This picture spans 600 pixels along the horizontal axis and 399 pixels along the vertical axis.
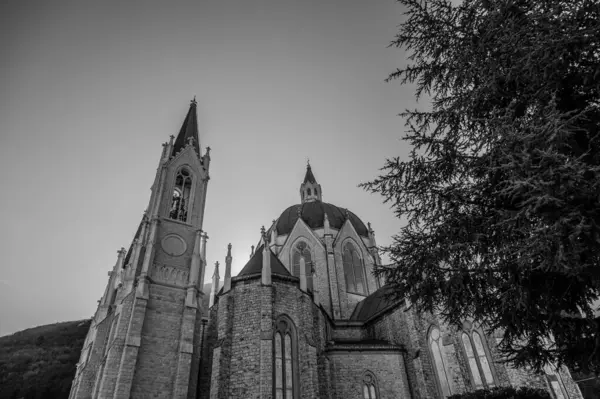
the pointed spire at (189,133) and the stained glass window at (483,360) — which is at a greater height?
the pointed spire at (189,133)

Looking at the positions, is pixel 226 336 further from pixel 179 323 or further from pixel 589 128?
pixel 589 128

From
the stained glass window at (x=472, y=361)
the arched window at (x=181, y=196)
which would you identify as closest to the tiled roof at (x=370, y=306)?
the stained glass window at (x=472, y=361)

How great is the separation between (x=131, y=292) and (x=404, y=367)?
14.0 meters

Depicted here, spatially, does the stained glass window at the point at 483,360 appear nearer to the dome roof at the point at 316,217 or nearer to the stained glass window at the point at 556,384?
the stained glass window at the point at 556,384

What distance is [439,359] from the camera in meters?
15.8

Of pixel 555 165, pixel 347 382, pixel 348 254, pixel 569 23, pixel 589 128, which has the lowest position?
pixel 347 382

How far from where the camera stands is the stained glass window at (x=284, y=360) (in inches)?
543

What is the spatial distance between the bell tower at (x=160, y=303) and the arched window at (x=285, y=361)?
4.40m

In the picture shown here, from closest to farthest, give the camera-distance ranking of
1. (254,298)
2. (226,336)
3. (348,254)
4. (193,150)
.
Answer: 1. (226,336)
2. (254,298)
3. (193,150)
4. (348,254)

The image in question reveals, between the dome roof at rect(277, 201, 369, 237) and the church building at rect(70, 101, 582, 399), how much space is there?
955 centimetres

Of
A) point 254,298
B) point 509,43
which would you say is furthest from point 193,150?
point 509,43

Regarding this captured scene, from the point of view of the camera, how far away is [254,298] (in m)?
15.5

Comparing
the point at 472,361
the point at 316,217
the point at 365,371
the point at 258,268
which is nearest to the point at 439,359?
the point at 472,361

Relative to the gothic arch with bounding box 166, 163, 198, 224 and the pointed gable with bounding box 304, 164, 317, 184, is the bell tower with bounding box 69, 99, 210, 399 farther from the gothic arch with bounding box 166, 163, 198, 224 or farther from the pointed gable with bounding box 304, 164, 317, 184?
the pointed gable with bounding box 304, 164, 317, 184
